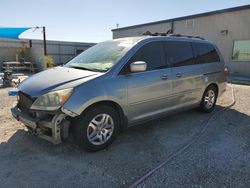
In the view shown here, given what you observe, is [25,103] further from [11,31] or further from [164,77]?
[11,31]

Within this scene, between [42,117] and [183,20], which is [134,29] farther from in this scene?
[42,117]

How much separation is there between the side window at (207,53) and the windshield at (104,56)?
1.97 m

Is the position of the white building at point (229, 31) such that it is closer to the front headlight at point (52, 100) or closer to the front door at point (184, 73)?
the front door at point (184, 73)

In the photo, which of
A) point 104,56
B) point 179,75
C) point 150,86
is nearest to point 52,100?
point 104,56

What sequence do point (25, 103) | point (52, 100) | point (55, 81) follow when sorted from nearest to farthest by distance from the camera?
point (52, 100) < point (55, 81) < point (25, 103)

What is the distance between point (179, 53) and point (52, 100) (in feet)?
9.50

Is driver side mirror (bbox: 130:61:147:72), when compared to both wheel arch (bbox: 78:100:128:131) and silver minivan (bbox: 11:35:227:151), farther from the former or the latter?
wheel arch (bbox: 78:100:128:131)

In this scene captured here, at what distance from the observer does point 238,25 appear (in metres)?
14.3

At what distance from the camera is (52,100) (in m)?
3.17

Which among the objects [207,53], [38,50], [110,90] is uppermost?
[38,50]

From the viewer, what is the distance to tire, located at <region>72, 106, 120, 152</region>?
332 centimetres

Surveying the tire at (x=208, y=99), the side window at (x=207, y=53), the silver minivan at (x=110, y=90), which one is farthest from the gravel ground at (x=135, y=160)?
the side window at (x=207, y=53)

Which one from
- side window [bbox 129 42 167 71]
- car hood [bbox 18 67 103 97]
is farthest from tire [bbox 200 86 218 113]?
car hood [bbox 18 67 103 97]

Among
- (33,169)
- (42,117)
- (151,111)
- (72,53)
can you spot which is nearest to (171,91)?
(151,111)
